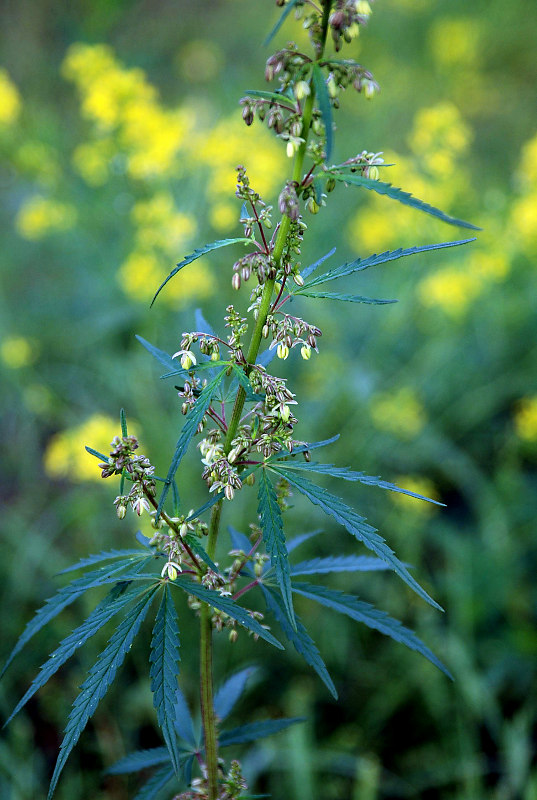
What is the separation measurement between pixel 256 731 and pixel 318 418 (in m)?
2.14

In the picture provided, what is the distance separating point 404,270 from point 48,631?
8.08 feet

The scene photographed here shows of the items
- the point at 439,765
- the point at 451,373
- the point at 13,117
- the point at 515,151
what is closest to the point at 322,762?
the point at 439,765

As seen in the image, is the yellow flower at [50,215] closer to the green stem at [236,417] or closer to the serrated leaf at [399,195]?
the green stem at [236,417]

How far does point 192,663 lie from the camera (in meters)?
2.51

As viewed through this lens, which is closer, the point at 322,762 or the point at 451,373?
the point at 322,762

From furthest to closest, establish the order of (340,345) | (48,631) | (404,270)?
1. (340,345)
2. (404,270)
3. (48,631)

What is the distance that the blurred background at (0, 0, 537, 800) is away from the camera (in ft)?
7.71

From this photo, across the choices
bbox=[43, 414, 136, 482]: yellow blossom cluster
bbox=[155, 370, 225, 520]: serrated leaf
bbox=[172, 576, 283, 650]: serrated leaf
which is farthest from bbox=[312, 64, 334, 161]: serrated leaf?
bbox=[43, 414, 136, 482]: yellow blossom cluster

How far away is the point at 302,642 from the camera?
0.94 meters

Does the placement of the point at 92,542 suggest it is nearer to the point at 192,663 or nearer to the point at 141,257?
the point at 192,663

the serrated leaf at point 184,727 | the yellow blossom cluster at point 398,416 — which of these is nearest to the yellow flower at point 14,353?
the yellow blossom cluster at point 398,416

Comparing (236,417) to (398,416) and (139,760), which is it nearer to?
(139,760)

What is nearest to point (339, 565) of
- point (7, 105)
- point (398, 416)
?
point (398, 416)

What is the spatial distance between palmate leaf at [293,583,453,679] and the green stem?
166mm
